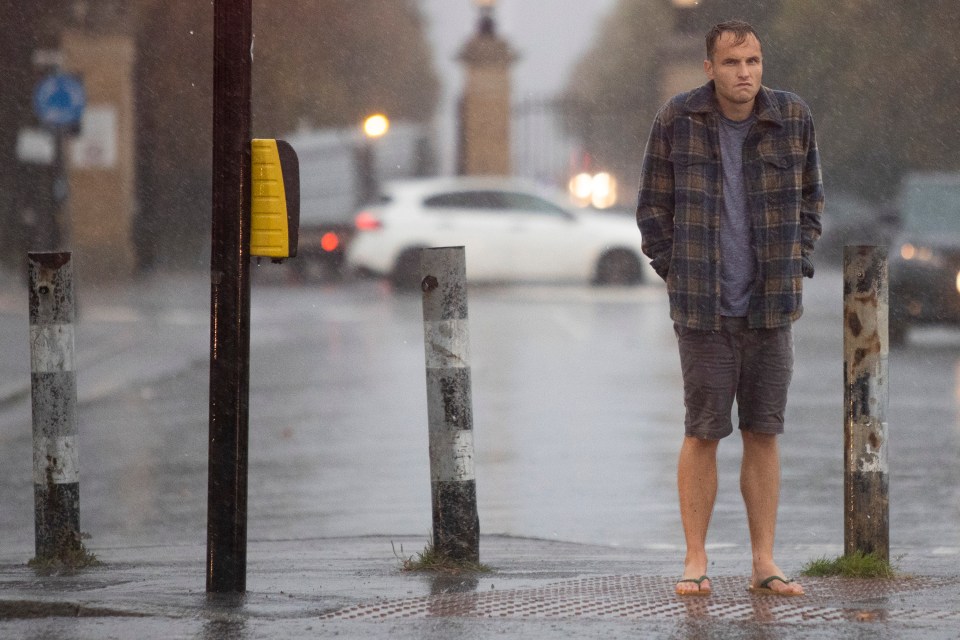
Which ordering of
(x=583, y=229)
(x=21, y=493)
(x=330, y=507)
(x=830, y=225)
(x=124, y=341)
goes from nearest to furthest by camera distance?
(x=330, y=507) → (x=21, y=493) → (x=124, y=341) → (x=583, y=229) → (x=830, y=225)

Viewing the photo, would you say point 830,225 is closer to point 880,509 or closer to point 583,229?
point 583,229

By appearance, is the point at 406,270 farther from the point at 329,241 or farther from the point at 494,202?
the point at 329,241

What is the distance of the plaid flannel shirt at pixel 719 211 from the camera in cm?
535

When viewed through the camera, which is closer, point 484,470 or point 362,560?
point 362,560

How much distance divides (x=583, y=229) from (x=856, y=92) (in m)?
16.0

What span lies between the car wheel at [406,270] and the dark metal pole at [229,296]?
23.3 m

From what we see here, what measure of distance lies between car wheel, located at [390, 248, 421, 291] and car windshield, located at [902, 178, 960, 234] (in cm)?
1073

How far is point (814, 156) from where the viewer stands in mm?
5520

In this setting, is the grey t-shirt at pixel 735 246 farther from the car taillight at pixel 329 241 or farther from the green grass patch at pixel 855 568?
the car taillight at pixel 329 241

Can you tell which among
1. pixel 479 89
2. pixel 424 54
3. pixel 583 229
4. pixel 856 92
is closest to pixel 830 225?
pixel 856 92

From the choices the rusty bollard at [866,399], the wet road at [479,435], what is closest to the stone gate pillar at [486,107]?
the wet road at [479,435]

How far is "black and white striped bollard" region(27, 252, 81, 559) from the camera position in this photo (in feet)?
20.8

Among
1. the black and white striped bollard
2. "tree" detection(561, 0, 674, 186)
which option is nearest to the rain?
the black and white striped bollard

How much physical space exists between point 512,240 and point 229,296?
23679mm
